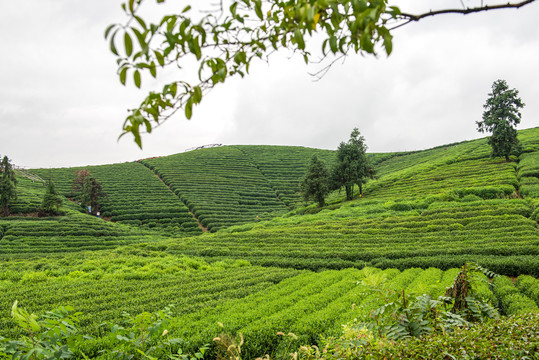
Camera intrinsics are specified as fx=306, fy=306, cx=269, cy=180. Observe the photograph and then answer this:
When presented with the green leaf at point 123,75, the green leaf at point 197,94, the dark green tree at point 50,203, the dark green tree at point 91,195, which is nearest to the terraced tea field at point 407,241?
the green leaf at point 197,94

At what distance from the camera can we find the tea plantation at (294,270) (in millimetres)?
3438

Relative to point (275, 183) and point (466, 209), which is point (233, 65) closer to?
point (466, 209)

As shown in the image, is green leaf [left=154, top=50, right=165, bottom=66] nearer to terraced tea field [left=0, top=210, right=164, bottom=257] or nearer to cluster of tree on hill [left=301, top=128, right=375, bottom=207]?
terraced tea field [left=0, top=210, right=164, bottom=257]

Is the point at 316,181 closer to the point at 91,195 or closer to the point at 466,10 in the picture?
the point at 91,195

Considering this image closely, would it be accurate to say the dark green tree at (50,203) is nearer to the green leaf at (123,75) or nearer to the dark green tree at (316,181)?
the dark green tree at (316,181)

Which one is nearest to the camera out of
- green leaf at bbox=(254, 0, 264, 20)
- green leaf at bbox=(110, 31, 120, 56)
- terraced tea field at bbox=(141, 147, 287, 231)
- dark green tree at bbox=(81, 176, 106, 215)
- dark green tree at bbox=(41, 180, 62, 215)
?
green leaf at bbox=(110, 31, 120, 56)

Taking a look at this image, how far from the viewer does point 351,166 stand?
35.2 meters

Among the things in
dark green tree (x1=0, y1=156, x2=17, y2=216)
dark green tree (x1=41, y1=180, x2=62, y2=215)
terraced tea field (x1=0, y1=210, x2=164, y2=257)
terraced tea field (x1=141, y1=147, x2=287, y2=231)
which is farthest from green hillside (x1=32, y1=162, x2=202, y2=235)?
dark green tree (x1=0, y1=156, x2=17, y2=216)

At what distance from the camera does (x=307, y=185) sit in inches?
1416

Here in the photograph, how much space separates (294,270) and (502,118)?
3485 cm

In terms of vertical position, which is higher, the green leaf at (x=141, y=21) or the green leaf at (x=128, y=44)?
the green leaf at (x=141, y=21)

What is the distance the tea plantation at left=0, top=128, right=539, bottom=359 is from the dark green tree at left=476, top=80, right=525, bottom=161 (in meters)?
2.35

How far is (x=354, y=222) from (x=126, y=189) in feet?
124

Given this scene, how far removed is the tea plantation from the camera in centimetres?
344
